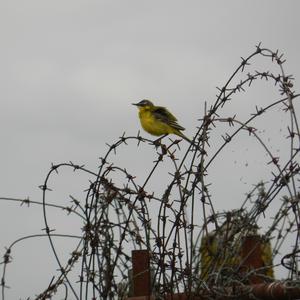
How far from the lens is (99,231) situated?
476 cm

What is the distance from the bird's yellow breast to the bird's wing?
55 mm

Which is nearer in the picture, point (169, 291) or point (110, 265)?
point (169, 291)

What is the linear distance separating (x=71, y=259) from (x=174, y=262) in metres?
1.01

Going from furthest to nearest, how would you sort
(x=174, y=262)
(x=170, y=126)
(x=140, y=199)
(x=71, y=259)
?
1. (x=170, y=126)
2. (x=71, y=259)
3. (x=140, y=199)
4. (x=174, y=262)

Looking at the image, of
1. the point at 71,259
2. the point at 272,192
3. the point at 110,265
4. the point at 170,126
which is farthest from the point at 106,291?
the point at 170,126

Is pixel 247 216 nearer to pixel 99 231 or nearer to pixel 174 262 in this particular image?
pixel 174 262

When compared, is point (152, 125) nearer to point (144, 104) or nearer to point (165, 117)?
point (165, 117)

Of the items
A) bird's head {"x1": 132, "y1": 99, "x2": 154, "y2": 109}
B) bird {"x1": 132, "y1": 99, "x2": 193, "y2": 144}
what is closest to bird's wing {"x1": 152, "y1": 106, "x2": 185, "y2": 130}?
bird {"x1": 132, "y1": 99, "x2": 193, "y2": 144}

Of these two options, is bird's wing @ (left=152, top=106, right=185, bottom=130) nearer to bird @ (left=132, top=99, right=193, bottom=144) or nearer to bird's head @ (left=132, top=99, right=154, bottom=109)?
bird @ (left=132, top=99, right=193, bottom=144)

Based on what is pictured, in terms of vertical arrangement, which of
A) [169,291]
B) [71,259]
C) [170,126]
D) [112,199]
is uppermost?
[170,126]

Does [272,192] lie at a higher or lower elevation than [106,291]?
higher

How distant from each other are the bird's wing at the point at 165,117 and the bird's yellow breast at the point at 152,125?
0.05 meters

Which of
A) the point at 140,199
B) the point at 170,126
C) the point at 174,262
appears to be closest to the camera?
the point at 174,262

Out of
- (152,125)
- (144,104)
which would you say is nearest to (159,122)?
(152,125)
